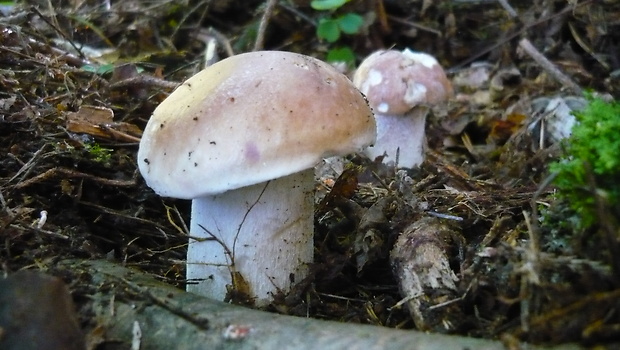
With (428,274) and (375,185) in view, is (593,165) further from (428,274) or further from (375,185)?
(375,185)

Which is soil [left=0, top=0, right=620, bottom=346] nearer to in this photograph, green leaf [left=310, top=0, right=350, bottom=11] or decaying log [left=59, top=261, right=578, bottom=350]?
decaying log [left=59, top=261, right=578, bottom=350]

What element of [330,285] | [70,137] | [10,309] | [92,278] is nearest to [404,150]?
[330,285]

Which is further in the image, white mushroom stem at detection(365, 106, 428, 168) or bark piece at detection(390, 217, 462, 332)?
Result: white mushroom stem at detection(365, 106, 428, 168)

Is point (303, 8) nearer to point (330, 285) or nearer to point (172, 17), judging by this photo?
point (172, 17)

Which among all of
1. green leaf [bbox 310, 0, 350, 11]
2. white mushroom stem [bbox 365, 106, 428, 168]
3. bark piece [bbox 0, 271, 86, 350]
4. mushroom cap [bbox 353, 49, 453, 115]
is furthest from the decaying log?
green leaf [bbox 310, 0, 350, 11]

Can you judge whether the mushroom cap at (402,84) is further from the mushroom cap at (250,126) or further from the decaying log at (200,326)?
the decaying log at (200,326)

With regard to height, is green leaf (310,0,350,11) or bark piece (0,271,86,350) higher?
green leaf (310,0,350,11)

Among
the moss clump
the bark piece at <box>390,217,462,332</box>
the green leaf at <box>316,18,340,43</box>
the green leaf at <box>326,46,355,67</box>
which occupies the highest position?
the green leaf at <box>316,18,340,43</box>
